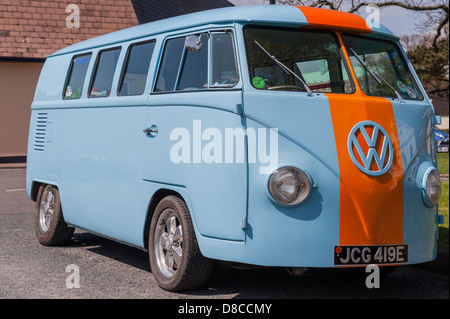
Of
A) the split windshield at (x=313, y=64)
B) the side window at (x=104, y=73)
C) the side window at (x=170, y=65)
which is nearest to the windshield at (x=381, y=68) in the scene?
the split windshield at (x=313, y=64)

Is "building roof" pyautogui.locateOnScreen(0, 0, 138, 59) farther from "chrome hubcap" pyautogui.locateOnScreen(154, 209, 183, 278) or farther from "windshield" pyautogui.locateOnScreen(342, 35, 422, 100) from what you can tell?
"chrome hubcap" pyautogui.locateOnScreen(154, 209, 183, 278)

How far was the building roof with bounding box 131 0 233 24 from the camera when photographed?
2811 cm

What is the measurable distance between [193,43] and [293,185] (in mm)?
1572

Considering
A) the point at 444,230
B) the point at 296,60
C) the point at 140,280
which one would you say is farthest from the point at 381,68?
the point at 444,230

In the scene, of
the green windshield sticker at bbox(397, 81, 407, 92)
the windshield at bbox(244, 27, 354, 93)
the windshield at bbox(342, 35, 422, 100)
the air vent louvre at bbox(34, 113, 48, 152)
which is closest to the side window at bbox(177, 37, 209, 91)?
the windshield at bbox(244, 27, 354, 93)

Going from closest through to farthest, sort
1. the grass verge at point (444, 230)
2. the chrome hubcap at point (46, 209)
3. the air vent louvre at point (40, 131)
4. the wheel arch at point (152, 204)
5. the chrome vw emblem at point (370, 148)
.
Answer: the chrome vw emblem at point (370, 148) → the wheel arch at point (152, 204) → the grass verge at point (444, 230) → the chrome hubcap at point (46, 209) → the air vent louvre at point (40, 131)

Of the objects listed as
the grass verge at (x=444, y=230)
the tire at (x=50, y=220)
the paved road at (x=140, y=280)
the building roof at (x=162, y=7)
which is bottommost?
the paved road at (x=140, y=280)

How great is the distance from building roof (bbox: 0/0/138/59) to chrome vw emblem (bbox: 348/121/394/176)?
2295 centimetres

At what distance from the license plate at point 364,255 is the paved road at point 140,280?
63 cm

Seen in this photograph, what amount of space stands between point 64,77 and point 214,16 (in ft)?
10.4

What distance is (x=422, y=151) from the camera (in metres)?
5.96

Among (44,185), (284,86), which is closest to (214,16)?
(284,86)

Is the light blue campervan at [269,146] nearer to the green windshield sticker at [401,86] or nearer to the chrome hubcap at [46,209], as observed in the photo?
the green windshield sticker at [401,86]

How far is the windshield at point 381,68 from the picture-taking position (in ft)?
20.1
